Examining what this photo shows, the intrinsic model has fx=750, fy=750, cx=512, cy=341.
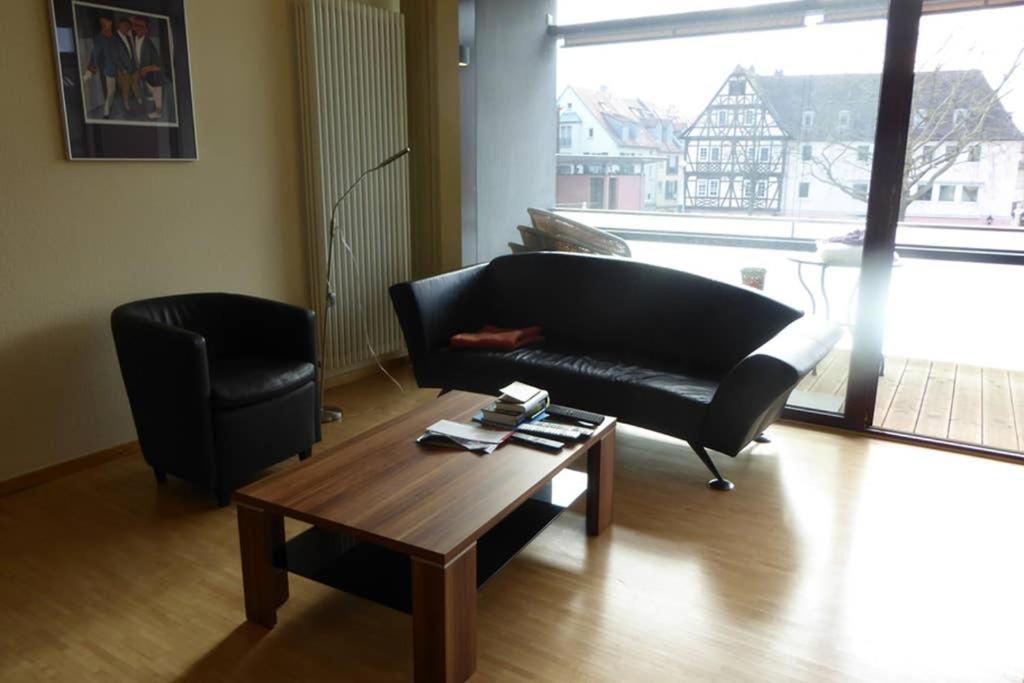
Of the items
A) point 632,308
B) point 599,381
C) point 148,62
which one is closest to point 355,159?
point 148,62

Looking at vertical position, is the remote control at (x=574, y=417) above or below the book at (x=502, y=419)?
below

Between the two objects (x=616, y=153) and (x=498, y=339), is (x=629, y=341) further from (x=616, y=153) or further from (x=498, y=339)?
(x=616, y=153)

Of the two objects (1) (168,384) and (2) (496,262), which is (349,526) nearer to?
(1) (168,384)

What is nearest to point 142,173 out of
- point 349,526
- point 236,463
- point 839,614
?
point 236,463

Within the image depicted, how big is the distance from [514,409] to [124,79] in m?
2.18

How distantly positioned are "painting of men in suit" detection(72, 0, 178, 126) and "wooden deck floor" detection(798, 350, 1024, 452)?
3391 mm

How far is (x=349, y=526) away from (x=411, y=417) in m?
0.83

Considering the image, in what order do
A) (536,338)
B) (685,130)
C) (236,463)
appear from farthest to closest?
1. (685,130)
2. (536,338)
3. (236,463)

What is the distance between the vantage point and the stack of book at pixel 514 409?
2.60 meters

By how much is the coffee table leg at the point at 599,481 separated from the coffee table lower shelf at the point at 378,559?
0.21m

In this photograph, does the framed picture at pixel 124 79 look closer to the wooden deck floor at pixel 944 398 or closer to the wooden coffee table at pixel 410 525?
the wooden coffee table at pixel 410 525

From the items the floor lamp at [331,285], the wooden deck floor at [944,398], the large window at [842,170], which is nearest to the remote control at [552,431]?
the large window at [842,170]

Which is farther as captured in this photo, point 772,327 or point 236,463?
point 772,327

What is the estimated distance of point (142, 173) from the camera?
331 centimetres
